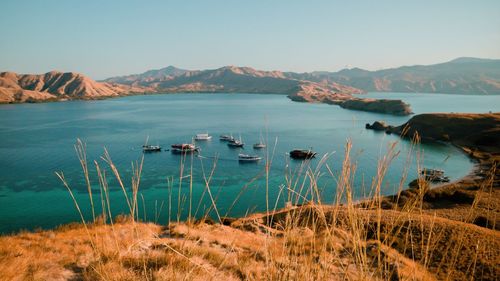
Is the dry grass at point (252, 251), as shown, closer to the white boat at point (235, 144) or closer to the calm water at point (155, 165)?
the calm water at point (155, 165)

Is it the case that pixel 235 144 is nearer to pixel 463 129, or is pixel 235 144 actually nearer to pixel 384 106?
pixel 463 129

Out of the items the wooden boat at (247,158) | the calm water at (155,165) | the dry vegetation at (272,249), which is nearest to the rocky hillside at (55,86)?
the calm water at (155,165)

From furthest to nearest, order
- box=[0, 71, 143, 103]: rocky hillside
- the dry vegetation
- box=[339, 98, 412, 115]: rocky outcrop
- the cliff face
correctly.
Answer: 1. box=[0, 71, 143, 103]: rocky hillside
2. box=[339, 98, 412, 115]: rocky outcrop
3. the cliff face
4. the dry vegetation

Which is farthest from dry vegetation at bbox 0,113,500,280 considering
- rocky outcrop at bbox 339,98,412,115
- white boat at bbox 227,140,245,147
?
rocky outcrop at bbox 339,98,412,115

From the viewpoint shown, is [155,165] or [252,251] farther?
[155,165]

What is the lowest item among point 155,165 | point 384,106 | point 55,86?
point 155,165

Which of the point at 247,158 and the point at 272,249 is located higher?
the point at 272,249

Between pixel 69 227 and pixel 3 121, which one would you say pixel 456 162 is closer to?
pixel 69 227

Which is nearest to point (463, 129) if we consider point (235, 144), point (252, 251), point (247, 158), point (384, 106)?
point (235, 144)

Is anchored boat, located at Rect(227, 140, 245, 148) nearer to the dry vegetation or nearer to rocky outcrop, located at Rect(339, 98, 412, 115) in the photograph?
the dry vegetation

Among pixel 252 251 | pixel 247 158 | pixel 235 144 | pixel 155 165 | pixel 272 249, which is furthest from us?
pixel 235 144

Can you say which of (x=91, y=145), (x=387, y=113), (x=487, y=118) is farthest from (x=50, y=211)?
(x=387, y=113)

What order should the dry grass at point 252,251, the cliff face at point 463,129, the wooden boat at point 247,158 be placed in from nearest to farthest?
1. the dry grass at point 252,251
2. the wooden boat at point 247,158
3. the cliff face at point 463,129

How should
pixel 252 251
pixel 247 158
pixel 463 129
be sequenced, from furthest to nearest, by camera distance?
pixel 463 129, pixel 247 158, pixel 252 251
